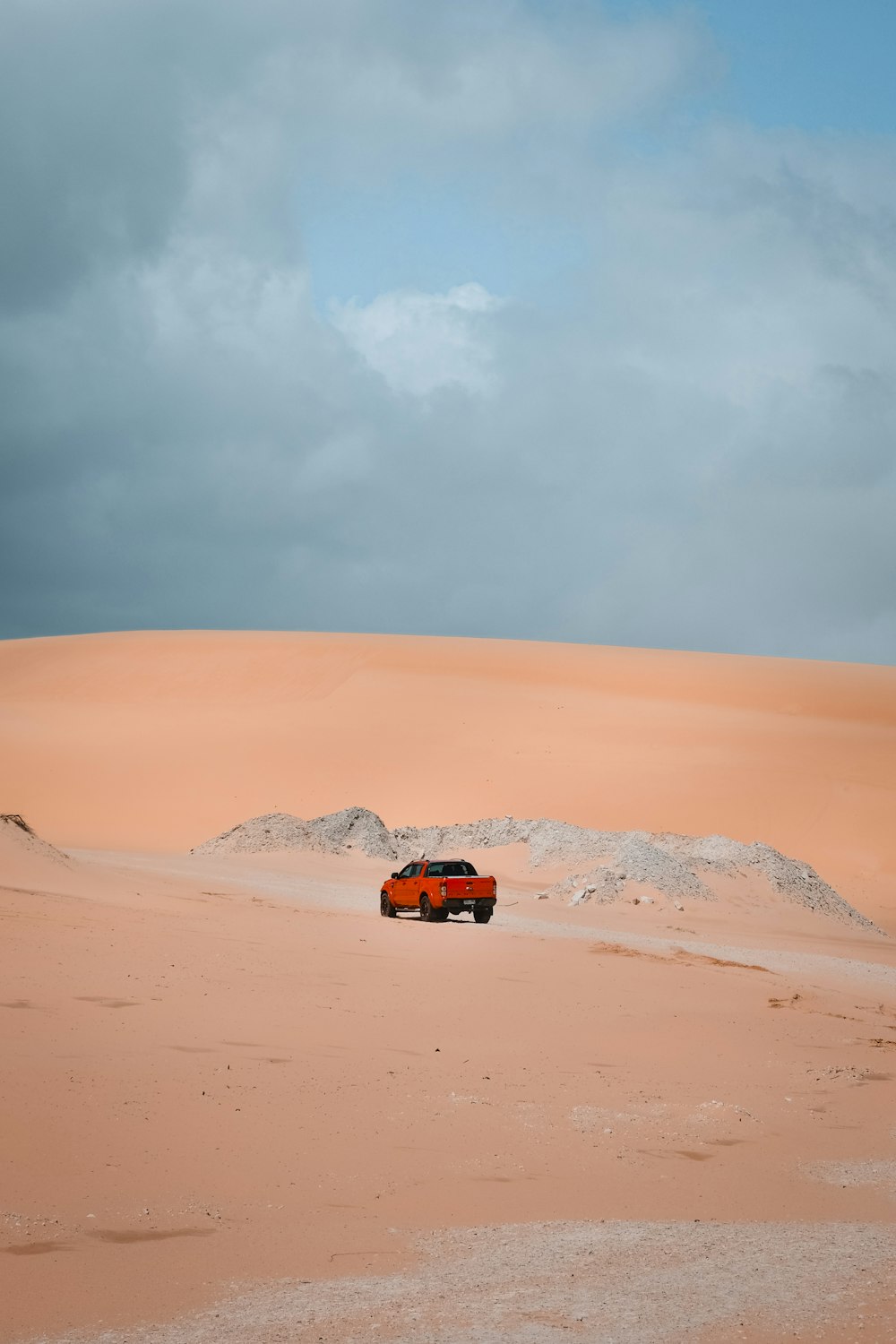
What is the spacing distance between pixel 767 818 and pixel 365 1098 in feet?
101

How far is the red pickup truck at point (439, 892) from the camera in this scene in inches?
850

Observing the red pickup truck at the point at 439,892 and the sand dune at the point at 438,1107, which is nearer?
the sand dune at the point at 438,1107

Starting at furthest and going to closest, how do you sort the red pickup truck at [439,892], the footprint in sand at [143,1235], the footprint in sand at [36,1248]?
the red pickup truck at [439,892], the footprint in sand at [143,1235], the footprint in sand at [36,1248]

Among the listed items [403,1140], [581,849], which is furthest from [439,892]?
[403,1140]

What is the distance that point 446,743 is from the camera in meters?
47.6

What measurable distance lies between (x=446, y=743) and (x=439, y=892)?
26.0 metres

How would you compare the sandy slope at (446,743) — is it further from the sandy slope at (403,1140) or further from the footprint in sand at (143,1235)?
the footprint in sand at (143,1235)

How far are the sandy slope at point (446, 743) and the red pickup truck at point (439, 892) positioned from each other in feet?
45.3

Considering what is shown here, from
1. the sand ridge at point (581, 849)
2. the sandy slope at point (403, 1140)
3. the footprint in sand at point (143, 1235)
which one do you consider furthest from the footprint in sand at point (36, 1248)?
the sand ridge at point (581, 849)

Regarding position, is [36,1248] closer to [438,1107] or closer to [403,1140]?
[403,1140]

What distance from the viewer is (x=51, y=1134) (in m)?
6.99

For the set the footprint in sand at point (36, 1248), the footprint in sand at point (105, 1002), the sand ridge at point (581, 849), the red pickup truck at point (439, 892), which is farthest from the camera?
the sand ridge at point (581, 849)

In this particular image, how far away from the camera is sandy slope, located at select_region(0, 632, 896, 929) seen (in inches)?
1518

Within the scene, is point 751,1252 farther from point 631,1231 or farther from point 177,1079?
point 177,1079
